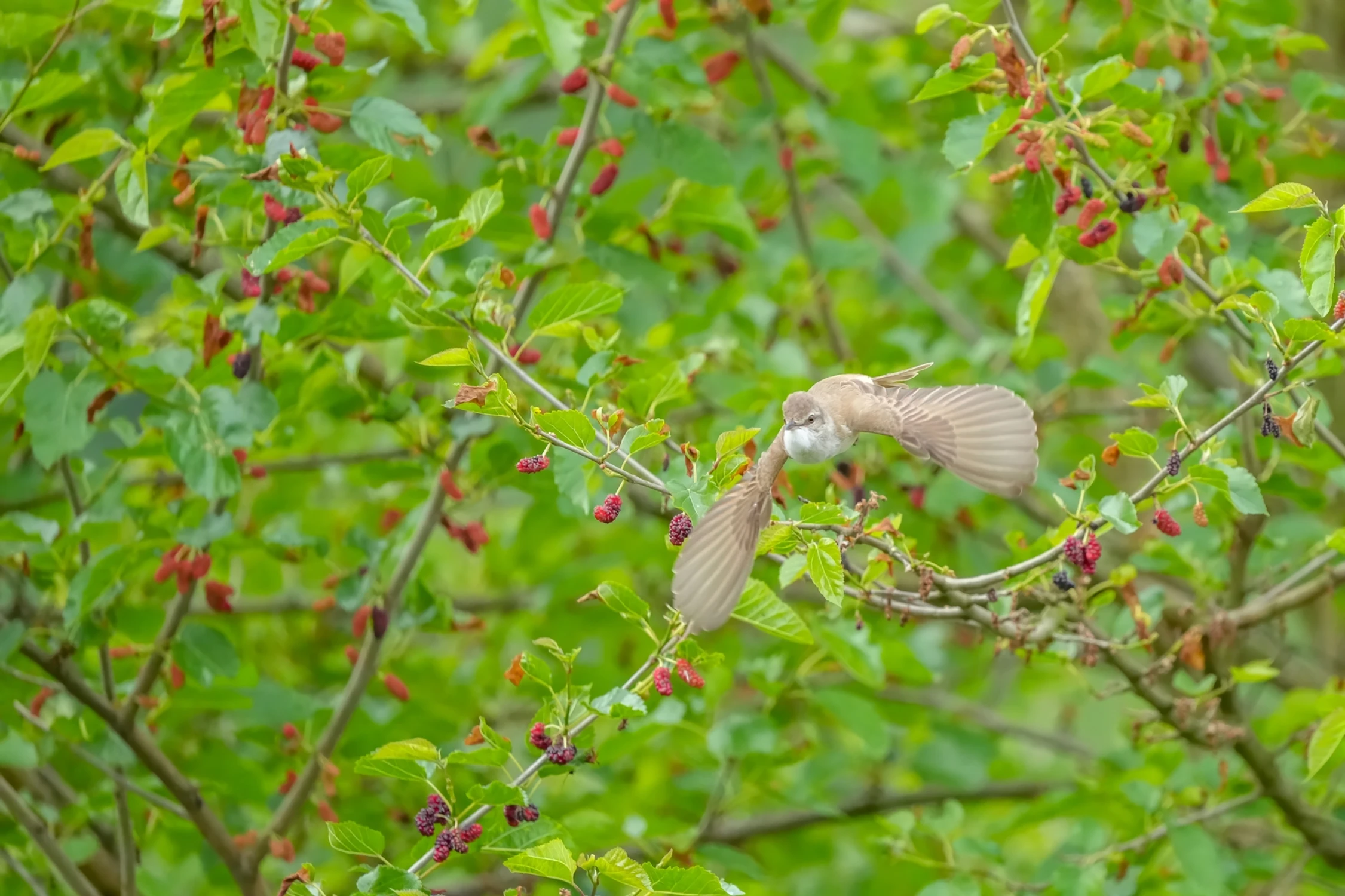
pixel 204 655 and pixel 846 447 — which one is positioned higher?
pixel 846 447

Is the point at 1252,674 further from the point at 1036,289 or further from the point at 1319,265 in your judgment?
the point at 1319,265

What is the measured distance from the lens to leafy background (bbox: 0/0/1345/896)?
7.27 feet

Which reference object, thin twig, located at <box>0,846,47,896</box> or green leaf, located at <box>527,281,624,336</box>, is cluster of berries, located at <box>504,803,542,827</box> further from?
thin twig, located at <box>0,846,47,896</box>

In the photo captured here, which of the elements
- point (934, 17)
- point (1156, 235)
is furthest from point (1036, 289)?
point (934, 17)

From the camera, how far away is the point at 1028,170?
234cm

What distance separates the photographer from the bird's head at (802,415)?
2.07 meters

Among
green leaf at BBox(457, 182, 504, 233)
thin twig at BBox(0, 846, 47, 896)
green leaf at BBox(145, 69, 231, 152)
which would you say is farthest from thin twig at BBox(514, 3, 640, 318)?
thin twig at BBox(0, 846, 47, 896)

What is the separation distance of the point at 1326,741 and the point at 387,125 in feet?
6.32

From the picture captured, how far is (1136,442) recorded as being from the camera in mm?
1963

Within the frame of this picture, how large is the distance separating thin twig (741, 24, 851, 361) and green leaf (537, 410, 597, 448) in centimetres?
189

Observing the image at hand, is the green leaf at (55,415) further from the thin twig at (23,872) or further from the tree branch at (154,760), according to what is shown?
the thin twig at (23,872)

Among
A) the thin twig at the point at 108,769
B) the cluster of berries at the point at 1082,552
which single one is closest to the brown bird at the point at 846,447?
the cluster of berries at the point at 1082,552

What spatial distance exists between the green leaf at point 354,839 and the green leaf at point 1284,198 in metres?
1.50

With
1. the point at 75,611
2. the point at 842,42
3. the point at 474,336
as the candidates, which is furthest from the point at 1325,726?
the point at 842,42
